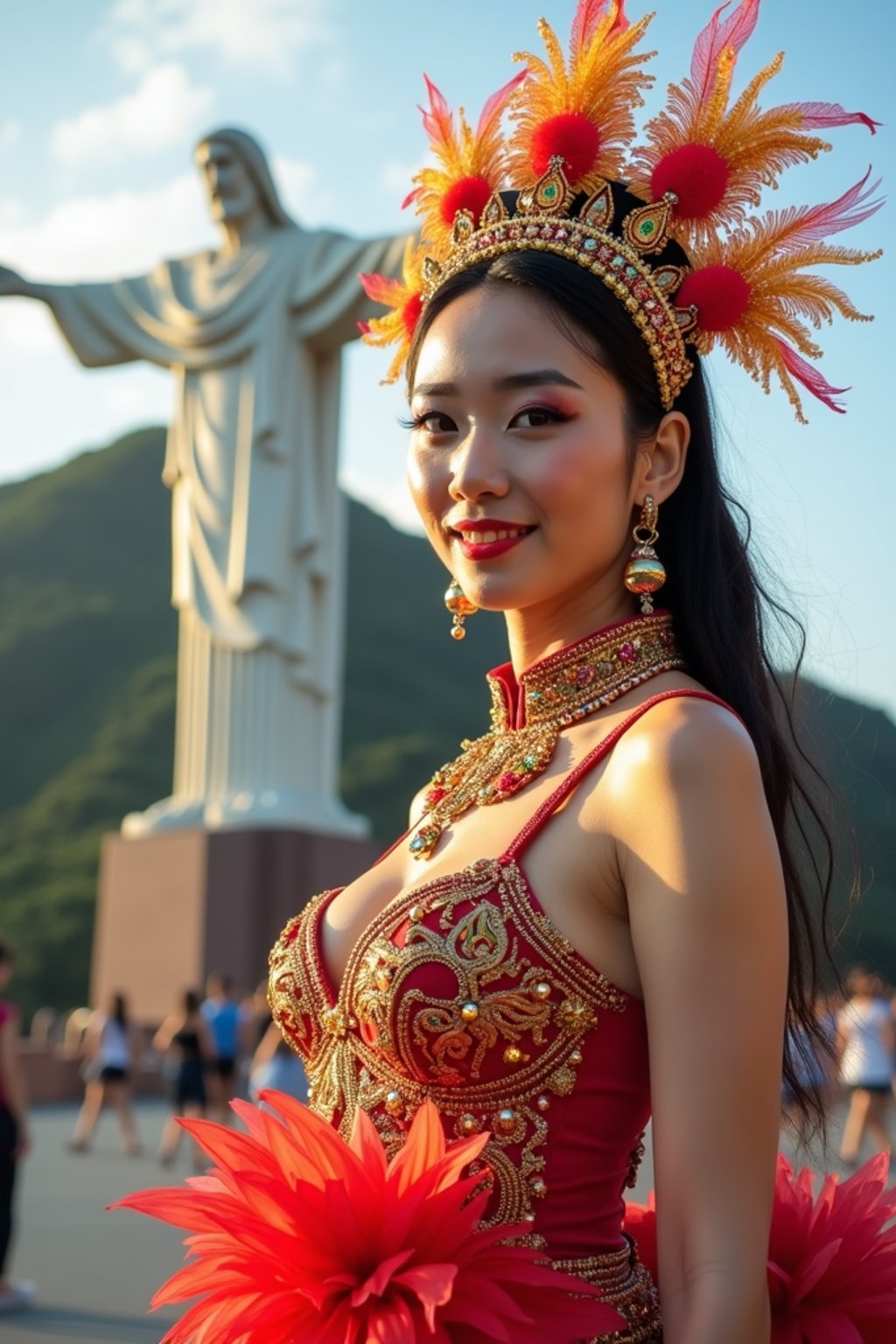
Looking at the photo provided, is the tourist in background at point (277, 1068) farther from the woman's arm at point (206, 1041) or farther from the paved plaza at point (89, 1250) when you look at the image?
the woman's arm at point (206, 1041)

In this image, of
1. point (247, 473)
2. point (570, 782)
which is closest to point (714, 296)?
point (570, 782)

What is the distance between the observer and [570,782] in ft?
5.34

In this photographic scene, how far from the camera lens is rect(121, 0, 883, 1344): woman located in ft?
4.66

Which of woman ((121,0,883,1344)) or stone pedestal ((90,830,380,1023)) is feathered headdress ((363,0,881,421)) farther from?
stone pedestal ((90,830,380,1023))

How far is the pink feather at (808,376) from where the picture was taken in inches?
73.7

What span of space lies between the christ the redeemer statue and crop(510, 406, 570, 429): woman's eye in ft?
37.2

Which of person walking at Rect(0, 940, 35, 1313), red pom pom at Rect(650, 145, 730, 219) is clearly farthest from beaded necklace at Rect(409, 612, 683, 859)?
person walking at Rect(0, 940, 35, 1313)

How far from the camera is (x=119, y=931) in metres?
13.9

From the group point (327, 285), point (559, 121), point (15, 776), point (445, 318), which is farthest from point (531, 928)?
point (15, 776)

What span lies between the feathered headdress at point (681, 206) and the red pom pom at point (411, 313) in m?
0.10

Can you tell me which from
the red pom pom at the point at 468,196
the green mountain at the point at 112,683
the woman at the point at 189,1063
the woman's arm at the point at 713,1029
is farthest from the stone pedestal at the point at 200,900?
the green mountain at the point at 112,683

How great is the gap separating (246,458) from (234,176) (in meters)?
2.33

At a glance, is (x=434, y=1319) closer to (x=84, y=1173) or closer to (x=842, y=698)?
(x=842, y=698)

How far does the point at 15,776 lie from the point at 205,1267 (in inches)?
1795
